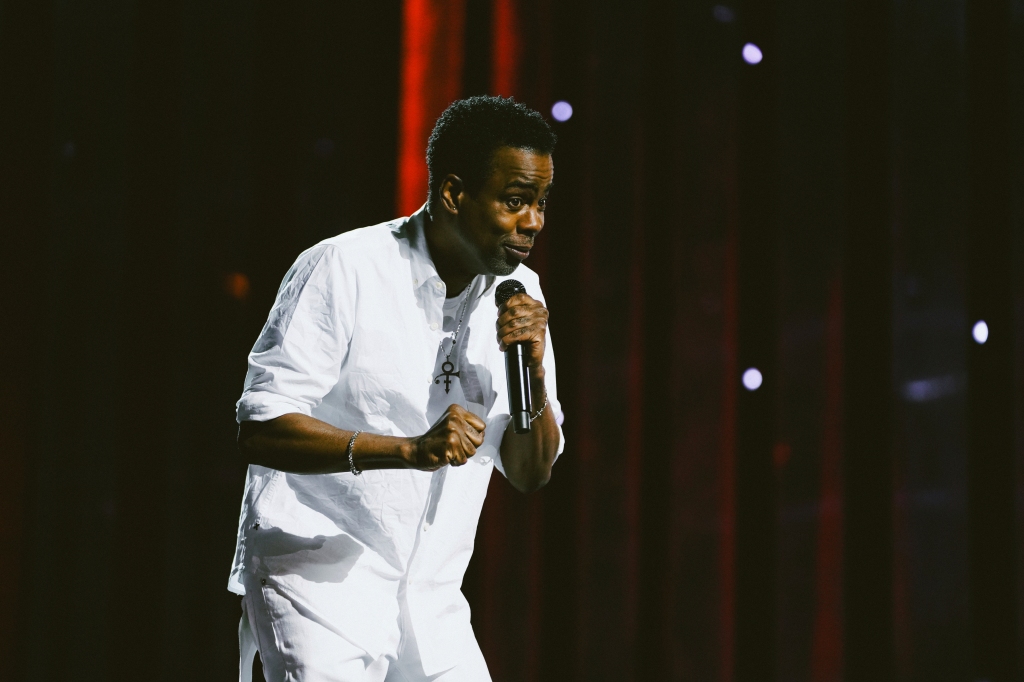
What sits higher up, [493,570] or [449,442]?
[449,442]

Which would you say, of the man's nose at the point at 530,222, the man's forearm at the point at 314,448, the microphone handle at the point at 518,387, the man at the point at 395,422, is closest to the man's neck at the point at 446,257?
the man at the point at 395,422

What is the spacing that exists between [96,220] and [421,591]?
1617 mm

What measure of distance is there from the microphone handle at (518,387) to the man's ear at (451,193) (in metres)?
0.30

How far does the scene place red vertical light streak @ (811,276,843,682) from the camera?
2.63 m

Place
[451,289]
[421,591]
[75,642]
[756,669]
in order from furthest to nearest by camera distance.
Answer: [756,669] < [75,642] < [451,289] < [421,591]

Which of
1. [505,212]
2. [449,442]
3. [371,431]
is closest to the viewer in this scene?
[449,442]

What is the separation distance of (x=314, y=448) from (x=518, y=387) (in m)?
0.32

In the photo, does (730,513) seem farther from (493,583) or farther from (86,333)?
(86,333)

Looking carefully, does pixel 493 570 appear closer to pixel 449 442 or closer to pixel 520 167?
pixel 520 167

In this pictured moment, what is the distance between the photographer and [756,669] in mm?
2639

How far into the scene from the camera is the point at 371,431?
140 cm

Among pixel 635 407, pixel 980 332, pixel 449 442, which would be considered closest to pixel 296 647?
pixel 449 442

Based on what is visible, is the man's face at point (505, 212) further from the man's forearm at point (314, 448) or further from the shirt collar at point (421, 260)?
the man's forearm at point (314, 448)

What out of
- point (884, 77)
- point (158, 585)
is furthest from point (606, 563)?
point (884, 77)
